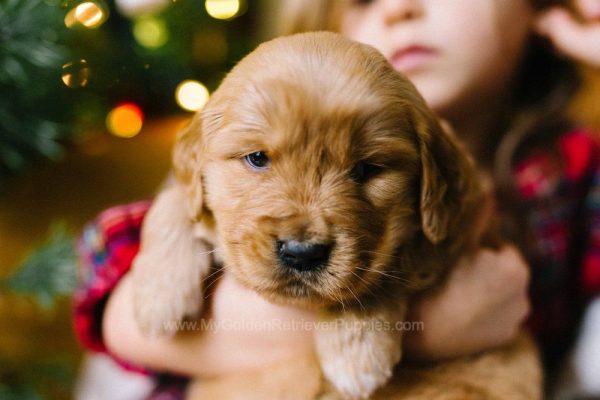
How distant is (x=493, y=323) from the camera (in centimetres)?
155

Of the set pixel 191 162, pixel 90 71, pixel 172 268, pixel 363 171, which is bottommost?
pixel 172 268

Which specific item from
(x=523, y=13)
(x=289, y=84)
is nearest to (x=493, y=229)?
(x=523, y=13)

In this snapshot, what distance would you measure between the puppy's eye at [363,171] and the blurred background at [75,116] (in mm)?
382

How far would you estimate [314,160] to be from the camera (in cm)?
103

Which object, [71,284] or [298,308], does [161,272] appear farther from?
[71,284]

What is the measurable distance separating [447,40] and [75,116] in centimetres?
116

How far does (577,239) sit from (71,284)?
6.07ft

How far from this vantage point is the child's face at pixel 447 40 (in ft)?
4.47

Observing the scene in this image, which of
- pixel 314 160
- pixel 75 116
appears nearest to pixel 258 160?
pixel 314 160

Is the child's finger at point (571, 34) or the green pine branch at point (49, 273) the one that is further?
the child's finger at point (571, 34)

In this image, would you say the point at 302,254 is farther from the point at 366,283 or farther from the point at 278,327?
the point at 278,327

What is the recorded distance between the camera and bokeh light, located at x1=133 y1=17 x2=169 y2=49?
65.1 inches

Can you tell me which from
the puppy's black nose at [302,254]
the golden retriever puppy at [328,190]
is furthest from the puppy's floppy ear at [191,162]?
the puppy's black nose at [302,254]

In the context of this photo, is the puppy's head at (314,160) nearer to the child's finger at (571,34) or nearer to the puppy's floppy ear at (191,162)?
the puppy's floppy ear at (191,162)
